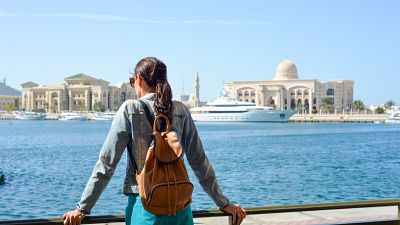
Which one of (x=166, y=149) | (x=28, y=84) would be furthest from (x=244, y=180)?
(x=28, y=84)

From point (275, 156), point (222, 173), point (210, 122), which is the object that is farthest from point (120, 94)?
point (222, 173)

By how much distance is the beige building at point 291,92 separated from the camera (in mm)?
137250

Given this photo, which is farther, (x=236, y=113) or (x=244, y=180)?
(x=236, y=113)

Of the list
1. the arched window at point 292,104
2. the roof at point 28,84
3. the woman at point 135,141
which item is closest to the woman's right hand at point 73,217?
the woman at point 135,141

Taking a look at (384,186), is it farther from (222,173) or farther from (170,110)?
(170,110)

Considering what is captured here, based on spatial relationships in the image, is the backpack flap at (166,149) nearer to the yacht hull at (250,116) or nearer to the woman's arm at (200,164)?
the woman's arm at (200,164)

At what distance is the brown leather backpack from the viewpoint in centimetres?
256

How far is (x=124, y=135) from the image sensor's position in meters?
2.73

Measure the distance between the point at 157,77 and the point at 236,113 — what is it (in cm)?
10747

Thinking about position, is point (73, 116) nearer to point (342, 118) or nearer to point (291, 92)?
point (291, 92)

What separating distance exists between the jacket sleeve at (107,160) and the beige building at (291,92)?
13233 cm

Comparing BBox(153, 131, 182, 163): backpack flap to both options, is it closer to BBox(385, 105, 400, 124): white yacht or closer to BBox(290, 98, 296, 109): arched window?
BBox(385, 105, 400, 124): white yacht

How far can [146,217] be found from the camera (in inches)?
106

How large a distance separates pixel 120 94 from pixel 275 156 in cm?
13305
